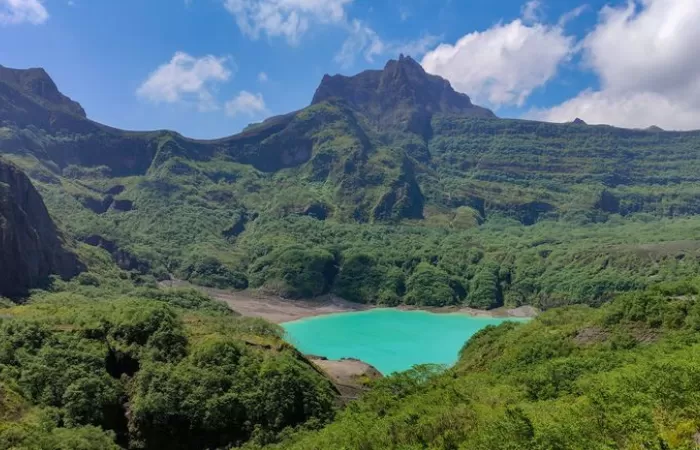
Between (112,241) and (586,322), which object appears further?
(112,241)

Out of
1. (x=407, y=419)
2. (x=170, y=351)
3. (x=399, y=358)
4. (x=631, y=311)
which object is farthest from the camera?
(x=399, y=358)

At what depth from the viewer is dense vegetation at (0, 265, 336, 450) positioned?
141 feet

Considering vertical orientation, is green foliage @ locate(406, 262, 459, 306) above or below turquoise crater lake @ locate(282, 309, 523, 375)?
above

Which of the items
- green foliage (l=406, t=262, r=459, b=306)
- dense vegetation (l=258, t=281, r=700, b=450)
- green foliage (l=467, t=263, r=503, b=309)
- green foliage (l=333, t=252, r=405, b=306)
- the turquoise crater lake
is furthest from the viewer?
green foliage (l=333, t=252, r=405, b=306)

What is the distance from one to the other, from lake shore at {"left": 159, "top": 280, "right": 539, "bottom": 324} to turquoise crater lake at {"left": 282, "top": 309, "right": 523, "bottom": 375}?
11.5ft

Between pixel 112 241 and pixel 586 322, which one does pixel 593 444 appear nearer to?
pixel 586 322

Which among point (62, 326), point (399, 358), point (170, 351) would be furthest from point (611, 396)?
point (399, 358)

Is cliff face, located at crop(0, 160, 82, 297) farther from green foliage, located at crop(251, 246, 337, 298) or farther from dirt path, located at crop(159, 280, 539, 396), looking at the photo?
green foliage, located at crop(251, 246, 337, 298)

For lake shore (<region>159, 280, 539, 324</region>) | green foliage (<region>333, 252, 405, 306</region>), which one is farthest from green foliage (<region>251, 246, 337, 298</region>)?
green foliage (<region>333, 252, 405, 306</region>)

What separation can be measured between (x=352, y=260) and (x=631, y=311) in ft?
410

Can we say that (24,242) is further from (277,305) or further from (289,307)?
(289,307)

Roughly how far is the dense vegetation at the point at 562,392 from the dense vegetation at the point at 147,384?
5.37 meters

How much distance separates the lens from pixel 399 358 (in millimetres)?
94688

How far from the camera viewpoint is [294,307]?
14812cm
